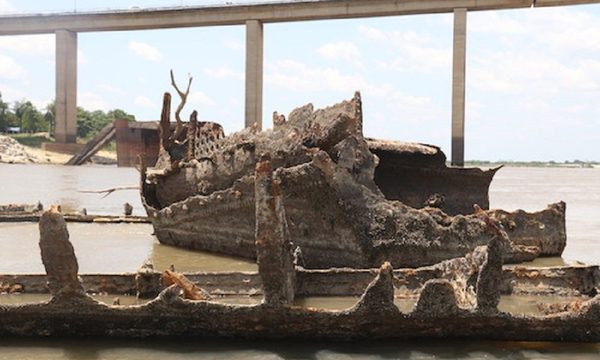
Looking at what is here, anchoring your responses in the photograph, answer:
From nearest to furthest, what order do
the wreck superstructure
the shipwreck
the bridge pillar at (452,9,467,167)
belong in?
the shipwreck < the wreck superstructure < the bridge pillar at (452,9,467,167)

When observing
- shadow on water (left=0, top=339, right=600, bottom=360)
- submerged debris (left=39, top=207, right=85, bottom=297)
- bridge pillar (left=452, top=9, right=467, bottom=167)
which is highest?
bridge pillar (left=452, top=9, right=467, bottom=167)

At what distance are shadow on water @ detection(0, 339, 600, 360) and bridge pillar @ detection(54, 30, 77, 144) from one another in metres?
54.6

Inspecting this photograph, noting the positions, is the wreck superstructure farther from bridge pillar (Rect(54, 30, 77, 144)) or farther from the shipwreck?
bridge pillar (Rect(54, 30, 77, 144))

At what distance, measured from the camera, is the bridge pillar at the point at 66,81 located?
56.8 metres

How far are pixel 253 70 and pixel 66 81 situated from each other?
56.8 ft

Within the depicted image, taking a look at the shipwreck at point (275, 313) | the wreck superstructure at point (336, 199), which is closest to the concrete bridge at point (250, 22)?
the wreck superstructure at point (336, 199)

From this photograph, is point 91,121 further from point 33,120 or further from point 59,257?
point 59,257

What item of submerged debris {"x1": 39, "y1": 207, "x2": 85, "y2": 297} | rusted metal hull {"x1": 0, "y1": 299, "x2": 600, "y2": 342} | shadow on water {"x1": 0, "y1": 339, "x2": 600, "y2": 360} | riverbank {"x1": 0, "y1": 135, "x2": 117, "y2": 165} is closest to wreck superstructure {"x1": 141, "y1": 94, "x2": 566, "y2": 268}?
rusted metal hull {"x1": 0, "y1": 299, "x2": 600, "y2": 342}

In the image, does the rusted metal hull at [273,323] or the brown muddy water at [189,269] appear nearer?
the brown muddy water at [189,269]

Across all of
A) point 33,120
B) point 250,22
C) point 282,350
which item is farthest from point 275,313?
point 33,120

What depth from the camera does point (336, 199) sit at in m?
8.98

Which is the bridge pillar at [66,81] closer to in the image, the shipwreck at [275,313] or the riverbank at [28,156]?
the riverbank at [28,156]

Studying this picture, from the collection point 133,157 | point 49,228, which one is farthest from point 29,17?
point 49,228

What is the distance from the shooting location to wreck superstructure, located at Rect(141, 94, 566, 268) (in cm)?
902
